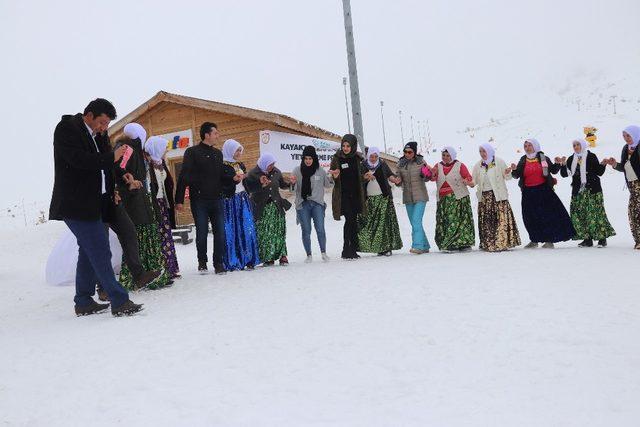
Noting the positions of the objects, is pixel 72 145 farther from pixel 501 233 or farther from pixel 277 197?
pixel 501 233

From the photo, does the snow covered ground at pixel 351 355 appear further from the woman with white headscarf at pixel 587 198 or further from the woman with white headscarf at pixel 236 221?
the woman with white headscarf at pixel 587 198

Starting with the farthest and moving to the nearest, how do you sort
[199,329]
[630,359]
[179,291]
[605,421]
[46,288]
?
[46,288], [179,291], [199,329], [630,359], [605,421]

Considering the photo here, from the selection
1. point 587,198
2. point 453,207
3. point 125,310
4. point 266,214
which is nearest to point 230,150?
point 266,214

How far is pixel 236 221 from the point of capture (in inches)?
275

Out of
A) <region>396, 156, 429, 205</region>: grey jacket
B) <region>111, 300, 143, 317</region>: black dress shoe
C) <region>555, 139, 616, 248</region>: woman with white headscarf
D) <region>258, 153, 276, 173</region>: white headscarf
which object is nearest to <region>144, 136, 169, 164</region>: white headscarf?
<region>258, 153, 276, 173</region>: white headscarf

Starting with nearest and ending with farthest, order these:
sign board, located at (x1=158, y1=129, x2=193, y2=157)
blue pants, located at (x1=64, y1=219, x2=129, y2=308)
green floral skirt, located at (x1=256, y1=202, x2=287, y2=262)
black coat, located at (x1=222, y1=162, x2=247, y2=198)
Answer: blue pants, located at (x1=64, y1=219, x2=129, y2=308) → black coat, located at (x1=222, y1=162, x2=247, y2=198) → green floral skirt, located at (x1=256, y1=202, x2=287, y2=262) → sign board, located at (x1=158, y1=129, x2=193, y2=157)

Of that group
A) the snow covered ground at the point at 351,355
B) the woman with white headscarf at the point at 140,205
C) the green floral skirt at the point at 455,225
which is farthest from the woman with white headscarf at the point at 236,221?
the green floral skirt at the point at 455,225

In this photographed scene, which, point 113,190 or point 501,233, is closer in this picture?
point 113,190

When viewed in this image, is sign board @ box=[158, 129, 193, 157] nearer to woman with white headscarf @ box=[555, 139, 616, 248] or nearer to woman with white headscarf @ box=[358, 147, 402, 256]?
woman with white headscarf @ box=[358, 147, 402, 256]

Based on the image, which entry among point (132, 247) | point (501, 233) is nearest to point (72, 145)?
point (132, 247)

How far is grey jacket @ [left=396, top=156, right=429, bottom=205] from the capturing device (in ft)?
Answer: 27.0

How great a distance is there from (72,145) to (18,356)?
1.57 metres

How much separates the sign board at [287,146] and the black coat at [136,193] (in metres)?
8.67

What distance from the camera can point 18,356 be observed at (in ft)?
11.5
